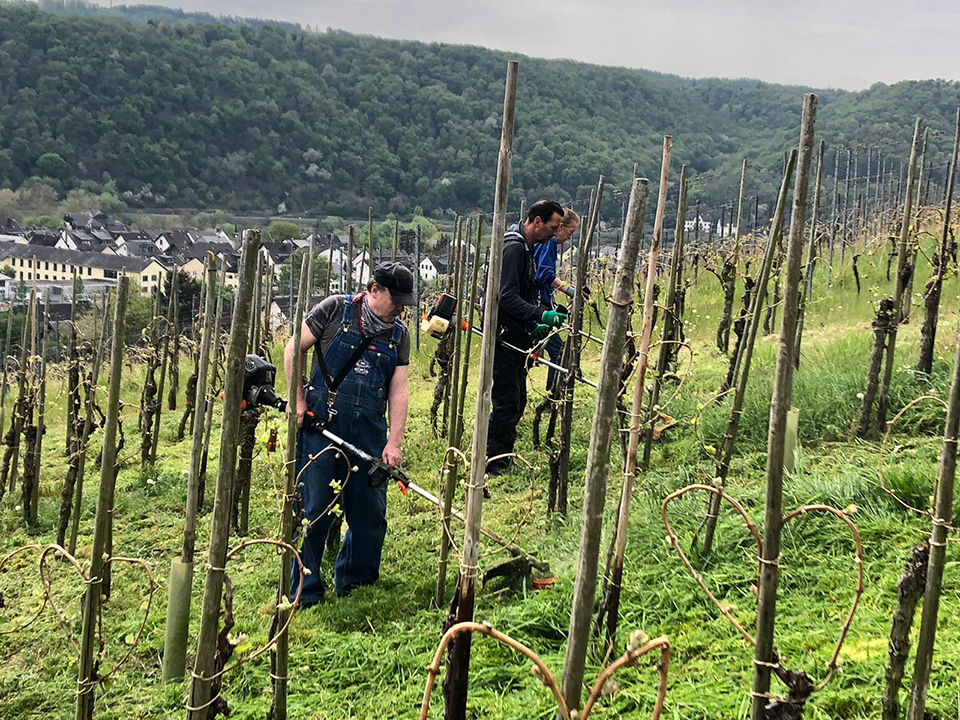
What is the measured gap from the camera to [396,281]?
3.85 meters

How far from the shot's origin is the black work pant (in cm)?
596

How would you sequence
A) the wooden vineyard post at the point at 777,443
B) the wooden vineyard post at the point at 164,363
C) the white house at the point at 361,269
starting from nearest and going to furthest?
the wooden vineyard post at the point at 777,443 < the wooden vineyard post at the point at 164,363 < the white house at the point at 361,269

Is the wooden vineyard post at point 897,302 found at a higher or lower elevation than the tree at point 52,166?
lower

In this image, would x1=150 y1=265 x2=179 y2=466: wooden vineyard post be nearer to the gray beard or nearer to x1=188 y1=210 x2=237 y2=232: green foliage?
the gray beard

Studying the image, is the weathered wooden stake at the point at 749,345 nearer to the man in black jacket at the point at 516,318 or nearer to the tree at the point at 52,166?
the man in black jacket at the point at 516,318

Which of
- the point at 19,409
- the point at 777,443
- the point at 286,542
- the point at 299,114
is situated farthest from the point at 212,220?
the point at 777,443

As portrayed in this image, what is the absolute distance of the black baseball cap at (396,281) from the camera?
3830mm

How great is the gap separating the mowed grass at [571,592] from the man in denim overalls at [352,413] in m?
0.24

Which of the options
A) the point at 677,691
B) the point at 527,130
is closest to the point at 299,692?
the point at 677,691

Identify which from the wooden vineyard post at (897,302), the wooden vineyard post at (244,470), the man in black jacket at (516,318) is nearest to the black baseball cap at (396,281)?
the wooden vineyard post at (244,470)

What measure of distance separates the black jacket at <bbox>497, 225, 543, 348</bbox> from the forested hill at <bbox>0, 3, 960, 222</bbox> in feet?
149

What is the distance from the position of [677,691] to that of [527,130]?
49360 millimetres

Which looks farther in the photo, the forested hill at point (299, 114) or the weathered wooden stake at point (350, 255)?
the forested hill at point (299, 114)

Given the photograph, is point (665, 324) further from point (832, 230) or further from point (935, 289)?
point (832, 230)
